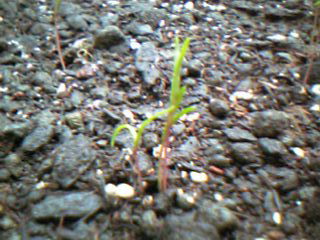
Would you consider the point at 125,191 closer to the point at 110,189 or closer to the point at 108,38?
the point at 110,189

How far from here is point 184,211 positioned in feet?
2.40

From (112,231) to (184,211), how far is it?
176 mm

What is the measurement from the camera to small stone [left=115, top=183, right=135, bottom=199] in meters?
0.74

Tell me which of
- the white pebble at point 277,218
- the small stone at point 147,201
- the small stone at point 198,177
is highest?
the small stone at point 198,177

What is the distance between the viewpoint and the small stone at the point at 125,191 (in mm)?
738

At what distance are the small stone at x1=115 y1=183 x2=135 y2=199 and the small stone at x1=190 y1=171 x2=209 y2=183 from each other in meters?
0.16

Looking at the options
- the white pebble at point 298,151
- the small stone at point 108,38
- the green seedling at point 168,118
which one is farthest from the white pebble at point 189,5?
the white pebble at point 298,151

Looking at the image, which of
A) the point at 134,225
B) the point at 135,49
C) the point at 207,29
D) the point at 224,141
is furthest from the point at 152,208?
the point at 207,29

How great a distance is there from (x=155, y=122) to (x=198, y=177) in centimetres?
22

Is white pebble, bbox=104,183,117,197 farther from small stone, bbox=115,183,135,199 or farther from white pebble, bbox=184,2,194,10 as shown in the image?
white pebble, bbox=184,2,194,10

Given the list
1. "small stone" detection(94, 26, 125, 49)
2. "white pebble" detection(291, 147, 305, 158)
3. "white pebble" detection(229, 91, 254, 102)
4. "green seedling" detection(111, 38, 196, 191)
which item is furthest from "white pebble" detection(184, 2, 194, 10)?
"white pebble" detection(291, 147, 305, 158)

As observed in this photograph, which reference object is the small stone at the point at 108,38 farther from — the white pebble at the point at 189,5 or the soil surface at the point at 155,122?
the white pebble at the point at 189,5

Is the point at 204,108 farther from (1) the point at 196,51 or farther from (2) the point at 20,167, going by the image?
(2) the point at 20,167

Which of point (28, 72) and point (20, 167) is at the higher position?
point (28, 72)
